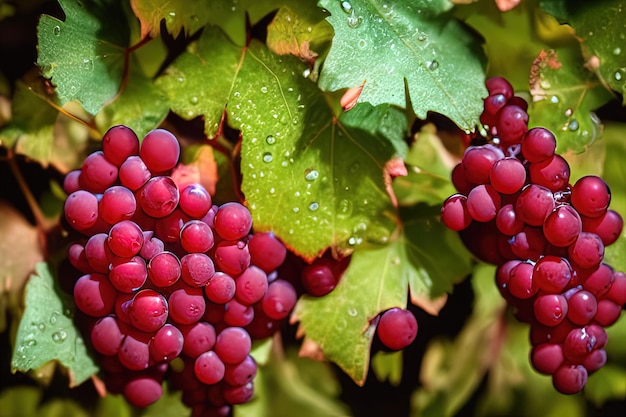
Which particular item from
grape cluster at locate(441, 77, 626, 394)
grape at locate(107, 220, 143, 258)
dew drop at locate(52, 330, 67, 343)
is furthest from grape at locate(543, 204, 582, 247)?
dew drop at locate(52, 330, 67, 343)

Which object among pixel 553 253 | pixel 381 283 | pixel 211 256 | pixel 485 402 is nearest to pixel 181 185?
pixel 211 256

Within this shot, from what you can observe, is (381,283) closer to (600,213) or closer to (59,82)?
(600,213)

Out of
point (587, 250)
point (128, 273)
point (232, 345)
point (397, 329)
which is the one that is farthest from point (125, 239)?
point (587, 250)

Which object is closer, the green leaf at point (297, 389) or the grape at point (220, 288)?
the grape at point (220, 288)

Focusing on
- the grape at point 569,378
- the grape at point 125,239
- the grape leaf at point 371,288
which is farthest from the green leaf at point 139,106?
the grape at point 569,378

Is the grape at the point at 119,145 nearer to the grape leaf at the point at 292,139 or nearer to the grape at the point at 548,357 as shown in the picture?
the grape leaf at the point at 292,139

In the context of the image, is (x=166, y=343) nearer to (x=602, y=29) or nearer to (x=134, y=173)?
(x=134, y=173)
